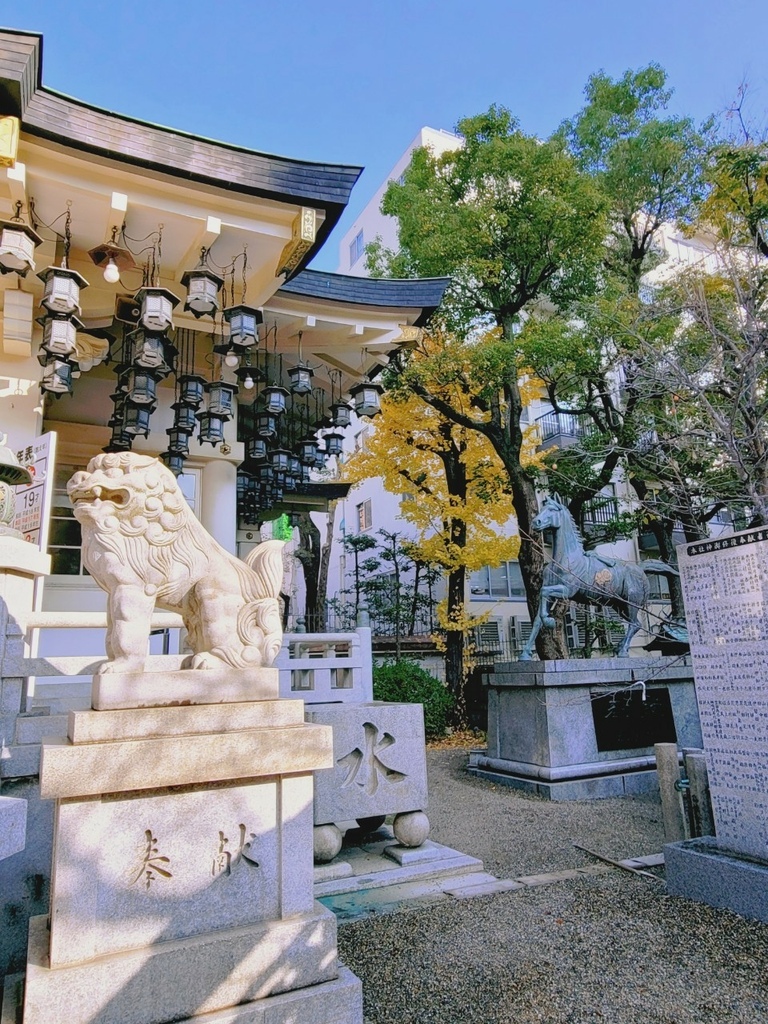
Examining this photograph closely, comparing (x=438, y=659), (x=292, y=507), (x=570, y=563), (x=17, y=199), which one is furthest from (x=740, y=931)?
(x=438, y=659)

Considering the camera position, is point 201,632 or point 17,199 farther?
point 17,199

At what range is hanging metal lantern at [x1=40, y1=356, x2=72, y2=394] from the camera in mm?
6195

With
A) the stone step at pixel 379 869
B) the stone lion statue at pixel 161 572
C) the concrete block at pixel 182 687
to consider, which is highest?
the stone lion statue at pixel 161 572

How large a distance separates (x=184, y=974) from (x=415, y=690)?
9624mm

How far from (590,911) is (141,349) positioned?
6.36 metres

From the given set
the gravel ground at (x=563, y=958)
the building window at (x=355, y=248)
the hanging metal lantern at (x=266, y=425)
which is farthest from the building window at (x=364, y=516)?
the gravel ground at (x=563, y=958)

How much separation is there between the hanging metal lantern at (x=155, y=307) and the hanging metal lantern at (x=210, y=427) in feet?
5.26

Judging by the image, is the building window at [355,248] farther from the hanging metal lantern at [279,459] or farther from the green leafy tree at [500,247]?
the hanging metal lantern at [279,459]

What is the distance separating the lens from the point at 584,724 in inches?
312

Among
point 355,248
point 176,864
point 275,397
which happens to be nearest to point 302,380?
point 275,397

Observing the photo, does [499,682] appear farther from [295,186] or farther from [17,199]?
[17,199]

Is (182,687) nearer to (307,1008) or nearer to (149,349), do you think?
(307,1008)

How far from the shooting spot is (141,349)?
21.0 feet

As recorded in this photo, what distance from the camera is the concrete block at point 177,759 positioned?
2.28 m
